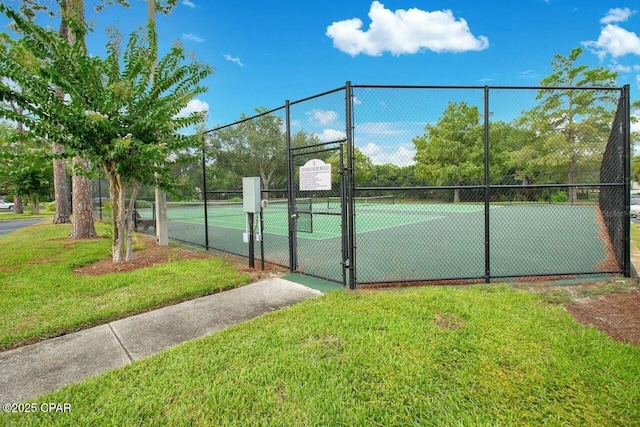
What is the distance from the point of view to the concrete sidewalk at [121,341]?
2311 millimetres

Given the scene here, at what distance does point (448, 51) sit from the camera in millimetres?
13680

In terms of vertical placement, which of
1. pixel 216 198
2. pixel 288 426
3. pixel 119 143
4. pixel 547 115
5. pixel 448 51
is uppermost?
pixel 448 51

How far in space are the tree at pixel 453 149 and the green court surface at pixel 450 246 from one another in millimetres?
658

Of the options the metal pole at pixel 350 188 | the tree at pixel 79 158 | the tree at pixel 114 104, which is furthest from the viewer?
the tree at pixel 79 158

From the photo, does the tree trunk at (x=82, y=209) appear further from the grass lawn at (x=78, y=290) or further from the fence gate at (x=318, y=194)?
the fence gate at (x=318, y=194)

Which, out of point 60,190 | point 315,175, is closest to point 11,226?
point 60,190

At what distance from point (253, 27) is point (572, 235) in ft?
40.8

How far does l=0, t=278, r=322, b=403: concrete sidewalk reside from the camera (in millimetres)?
2311

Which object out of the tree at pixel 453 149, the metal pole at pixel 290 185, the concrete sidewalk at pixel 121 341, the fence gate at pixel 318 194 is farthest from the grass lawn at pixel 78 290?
the tree at pixel 453 149

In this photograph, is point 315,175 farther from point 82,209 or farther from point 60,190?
point 60,190

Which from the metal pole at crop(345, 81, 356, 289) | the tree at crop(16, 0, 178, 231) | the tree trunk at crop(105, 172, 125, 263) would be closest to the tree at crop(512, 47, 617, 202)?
the metal pole at crop(345, 81, 356, 289)

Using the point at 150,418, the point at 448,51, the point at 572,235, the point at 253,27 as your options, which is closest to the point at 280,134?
the point at 150,418

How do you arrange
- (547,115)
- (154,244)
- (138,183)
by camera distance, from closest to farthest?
(547,115), (138,183), (154,244)

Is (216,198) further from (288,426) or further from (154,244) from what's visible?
(288,426)
